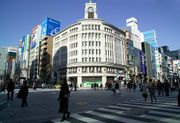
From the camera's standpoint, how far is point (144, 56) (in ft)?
355

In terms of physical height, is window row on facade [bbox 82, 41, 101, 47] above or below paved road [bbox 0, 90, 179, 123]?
above

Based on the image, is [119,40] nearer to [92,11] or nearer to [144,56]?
[92,11]

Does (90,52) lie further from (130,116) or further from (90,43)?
(130,116)

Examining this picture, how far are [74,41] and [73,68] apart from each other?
10.7 metres

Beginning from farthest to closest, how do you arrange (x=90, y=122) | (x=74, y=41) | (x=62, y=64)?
1. (x=62, y=64)
2. (x=74, y=41)
3. (x=90, y=122)

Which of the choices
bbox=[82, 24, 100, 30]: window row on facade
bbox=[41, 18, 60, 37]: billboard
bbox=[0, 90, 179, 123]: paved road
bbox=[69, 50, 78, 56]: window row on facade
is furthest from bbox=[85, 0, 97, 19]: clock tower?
bbox=[0, 90, 179, 123]: paved road

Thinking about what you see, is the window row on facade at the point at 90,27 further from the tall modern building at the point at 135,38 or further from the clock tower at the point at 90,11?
the tall modern building at the point at 135,38

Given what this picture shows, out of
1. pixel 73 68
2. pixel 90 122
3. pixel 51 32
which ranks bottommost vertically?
pixel 90 122

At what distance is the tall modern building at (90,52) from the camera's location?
64.1 m

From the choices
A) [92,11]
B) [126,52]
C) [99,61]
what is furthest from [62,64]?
[126,52]

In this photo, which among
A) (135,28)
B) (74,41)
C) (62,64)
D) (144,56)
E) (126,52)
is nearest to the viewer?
(74,41)

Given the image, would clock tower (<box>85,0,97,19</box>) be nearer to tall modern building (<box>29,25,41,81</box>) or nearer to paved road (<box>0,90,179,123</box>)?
tall modern building (<box>29,25,41,81</box>)

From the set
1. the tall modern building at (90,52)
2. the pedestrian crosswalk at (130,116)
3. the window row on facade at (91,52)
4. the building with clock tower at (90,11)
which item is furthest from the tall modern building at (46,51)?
the pedestrian crosswalk at (130,116)

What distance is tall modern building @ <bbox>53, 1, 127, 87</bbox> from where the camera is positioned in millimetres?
64062
